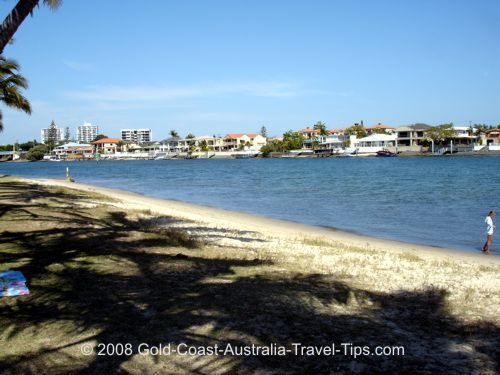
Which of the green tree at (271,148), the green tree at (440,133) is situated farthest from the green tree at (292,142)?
the green tree at (440,133)


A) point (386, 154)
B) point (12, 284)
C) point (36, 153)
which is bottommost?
point (386, 154)

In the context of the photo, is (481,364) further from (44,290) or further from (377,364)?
(44,290)

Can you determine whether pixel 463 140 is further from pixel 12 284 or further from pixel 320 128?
pixel 12 284

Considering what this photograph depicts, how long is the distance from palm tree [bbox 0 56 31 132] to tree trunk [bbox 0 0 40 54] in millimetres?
21747

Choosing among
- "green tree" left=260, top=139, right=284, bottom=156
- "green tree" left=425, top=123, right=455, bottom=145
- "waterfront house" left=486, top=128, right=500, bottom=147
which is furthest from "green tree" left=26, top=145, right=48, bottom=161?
"waterfront house" left=486, top=128, right=500, bottom=147

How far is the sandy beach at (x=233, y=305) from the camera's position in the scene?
4.79m

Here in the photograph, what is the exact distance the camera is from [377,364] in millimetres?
4770

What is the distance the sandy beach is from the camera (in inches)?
189

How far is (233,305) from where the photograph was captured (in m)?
6.33

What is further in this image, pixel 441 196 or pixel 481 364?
pixel 441 196

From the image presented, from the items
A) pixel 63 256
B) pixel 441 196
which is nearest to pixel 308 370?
pixel 63 256

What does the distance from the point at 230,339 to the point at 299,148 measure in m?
155

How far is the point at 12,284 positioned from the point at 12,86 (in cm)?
2494

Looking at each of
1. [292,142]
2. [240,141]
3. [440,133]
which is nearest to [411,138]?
[440,133]
